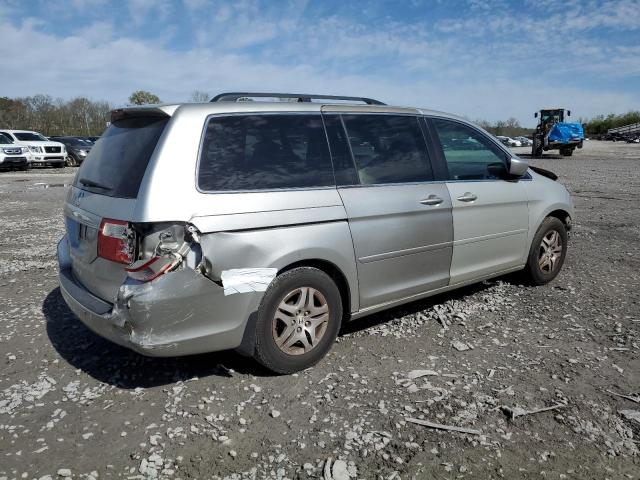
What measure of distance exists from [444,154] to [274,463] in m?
2.87

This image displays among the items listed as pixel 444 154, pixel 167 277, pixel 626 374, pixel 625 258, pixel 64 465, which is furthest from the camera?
pixel 625 258

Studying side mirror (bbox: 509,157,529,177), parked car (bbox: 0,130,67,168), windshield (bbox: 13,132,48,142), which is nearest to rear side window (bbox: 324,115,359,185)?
side mirror (bbox: 509,157,529,177)

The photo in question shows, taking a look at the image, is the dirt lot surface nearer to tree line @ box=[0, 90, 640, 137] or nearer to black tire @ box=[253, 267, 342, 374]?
black tire @ box=[253, 267, 342, 374]

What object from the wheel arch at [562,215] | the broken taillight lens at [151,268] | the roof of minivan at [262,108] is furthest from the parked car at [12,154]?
the wheel arch at [562,215]

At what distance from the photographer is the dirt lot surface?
257cm

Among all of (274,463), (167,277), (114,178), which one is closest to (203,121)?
(114,178)

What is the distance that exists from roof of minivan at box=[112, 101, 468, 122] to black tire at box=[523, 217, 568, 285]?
194cm

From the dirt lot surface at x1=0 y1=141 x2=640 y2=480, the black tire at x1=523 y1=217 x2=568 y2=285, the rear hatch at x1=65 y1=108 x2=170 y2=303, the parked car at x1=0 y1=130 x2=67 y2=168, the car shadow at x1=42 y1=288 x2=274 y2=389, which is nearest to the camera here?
the dirt lot surface at x1=0 y1=141 x2=640 y2=480

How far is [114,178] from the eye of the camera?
3168 millimetres

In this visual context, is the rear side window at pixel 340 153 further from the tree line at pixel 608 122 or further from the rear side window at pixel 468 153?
the tree line at pixel 608 122

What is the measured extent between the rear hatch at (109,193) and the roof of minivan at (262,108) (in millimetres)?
44

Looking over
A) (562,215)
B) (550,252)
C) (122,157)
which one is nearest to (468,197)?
(550,252)

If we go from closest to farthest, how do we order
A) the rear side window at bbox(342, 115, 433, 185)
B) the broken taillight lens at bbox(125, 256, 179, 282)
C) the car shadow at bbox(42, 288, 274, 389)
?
the broken taillight lens at bbox(125, 256, 179, 282)
the car shadow at bbox(42, 288, 274, 389)
the rear side window at bbox(342, 115, 433, 185)

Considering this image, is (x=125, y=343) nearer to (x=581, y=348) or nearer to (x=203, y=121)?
(x=203, y=121)
